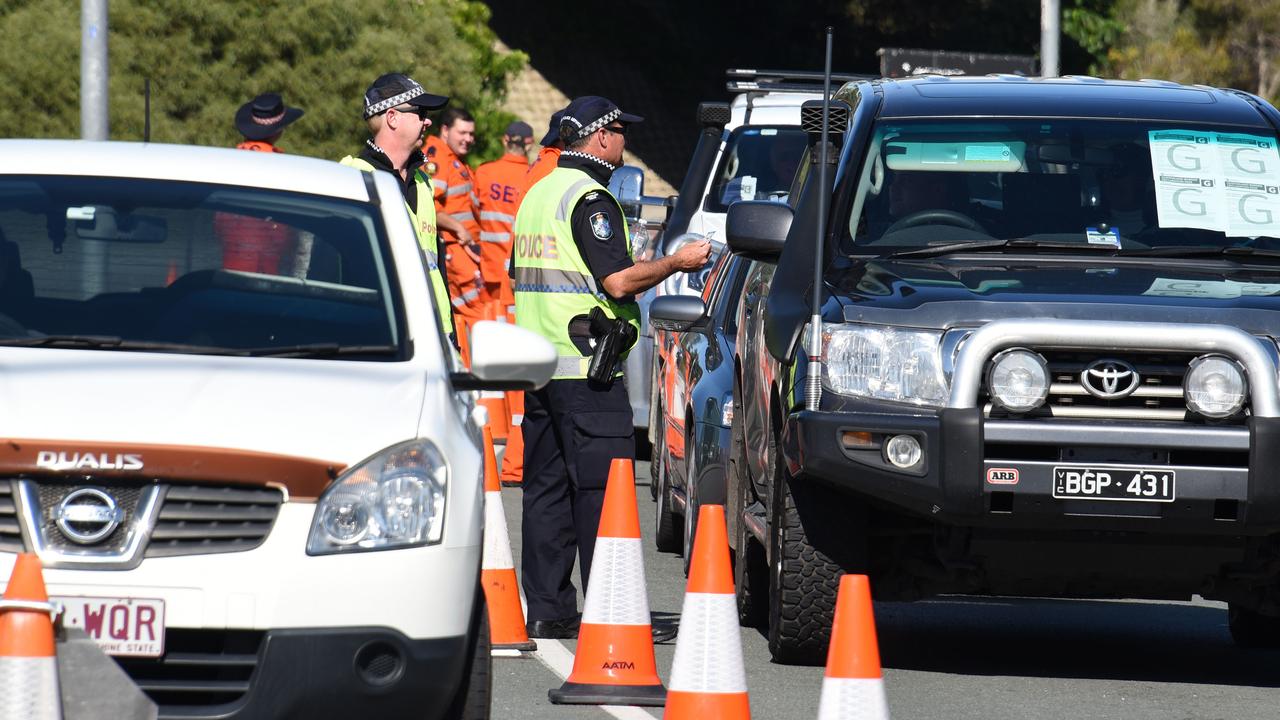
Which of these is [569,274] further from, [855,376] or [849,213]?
[855,376]

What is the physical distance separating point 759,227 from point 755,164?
21.1 ft

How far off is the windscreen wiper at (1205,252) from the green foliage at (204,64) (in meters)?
19.9

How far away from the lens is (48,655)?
4.83 metres

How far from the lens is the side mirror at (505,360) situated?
6.17m

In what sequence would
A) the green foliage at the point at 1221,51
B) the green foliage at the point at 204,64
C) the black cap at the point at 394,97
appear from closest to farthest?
the black cap at the point at 394,97, the green foliage at the point at 204,64, the green foliage at the point at 1221,51

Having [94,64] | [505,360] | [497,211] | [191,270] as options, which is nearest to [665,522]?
[191,270]

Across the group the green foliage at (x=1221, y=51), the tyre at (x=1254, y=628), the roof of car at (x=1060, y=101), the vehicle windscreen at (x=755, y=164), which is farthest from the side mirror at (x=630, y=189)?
the green foliage at (x=1221, y=51)

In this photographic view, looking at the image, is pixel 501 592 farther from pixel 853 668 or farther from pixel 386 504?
pixel 853 668

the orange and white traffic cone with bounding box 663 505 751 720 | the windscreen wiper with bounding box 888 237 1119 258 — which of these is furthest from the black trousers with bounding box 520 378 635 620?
the orange and white traffic cone with bounding box 663 505 751 720

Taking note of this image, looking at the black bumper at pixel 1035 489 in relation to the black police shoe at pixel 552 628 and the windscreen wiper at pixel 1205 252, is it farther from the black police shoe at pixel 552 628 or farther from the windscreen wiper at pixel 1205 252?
the black police shoe at pixel 552 628

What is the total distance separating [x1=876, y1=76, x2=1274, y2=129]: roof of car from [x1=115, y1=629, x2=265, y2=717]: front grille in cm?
434

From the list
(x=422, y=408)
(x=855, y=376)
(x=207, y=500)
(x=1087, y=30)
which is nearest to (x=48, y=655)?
(x=207, y=500)

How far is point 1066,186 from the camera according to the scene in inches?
348

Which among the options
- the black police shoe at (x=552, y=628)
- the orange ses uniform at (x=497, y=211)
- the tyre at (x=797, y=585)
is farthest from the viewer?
the orange ses uniform at (x=497, y=211)
